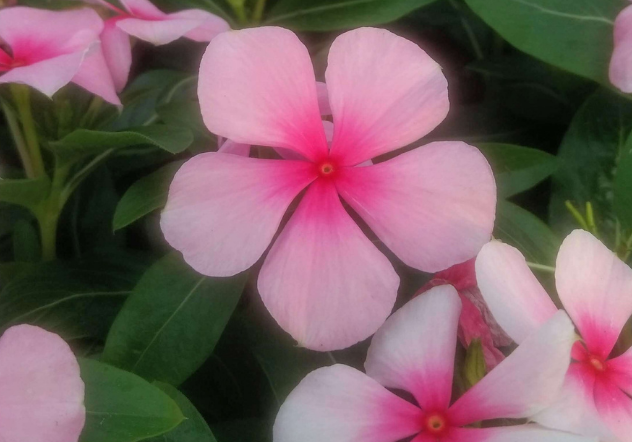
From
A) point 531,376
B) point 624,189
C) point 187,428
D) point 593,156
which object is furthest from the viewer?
point 593,156

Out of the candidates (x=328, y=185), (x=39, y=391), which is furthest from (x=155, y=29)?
(x=39, y=391)

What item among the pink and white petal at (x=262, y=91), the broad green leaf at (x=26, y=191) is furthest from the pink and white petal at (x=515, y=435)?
the broad green leaf at (x=26, y=191)

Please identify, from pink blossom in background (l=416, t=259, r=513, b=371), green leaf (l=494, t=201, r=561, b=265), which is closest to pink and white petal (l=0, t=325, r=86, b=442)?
pink blossom in background (l=416, t=259, r=513, b=371)

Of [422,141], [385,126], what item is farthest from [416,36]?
[385,126]

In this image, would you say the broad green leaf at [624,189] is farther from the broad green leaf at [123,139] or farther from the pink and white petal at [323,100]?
the broad green leaf at [123,139]

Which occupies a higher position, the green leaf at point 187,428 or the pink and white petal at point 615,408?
the pink and white petal at point 615,408

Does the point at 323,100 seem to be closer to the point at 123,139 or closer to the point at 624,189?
the point at 123,139
